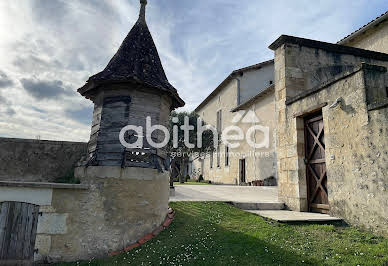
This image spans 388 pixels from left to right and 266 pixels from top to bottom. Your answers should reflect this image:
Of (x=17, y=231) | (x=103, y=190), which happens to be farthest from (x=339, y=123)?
(x=17, y=231)

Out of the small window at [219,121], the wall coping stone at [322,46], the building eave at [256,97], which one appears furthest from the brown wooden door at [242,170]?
the wall coping stone at [322,46]

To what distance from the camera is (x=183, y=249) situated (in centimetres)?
448

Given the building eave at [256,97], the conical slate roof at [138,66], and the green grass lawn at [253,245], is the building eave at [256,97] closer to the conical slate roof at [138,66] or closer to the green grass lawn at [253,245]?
the conical slate roof at [138,66]

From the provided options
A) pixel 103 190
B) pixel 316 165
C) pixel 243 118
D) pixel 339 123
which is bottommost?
Result: pixel 103 190

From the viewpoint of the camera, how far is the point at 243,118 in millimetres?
21156

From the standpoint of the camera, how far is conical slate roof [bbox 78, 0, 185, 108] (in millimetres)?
5562

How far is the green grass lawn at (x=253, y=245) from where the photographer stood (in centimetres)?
379

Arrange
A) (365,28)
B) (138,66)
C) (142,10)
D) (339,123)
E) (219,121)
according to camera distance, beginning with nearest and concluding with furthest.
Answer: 1. (339,123)
2. (138,66)
3. (142,10)
4. (365,28)
5. (219,121)

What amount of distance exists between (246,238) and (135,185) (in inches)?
94.5

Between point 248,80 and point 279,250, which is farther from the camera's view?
point 248,80

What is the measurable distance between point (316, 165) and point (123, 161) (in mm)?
5019

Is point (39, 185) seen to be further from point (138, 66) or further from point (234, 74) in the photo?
point (234, 74)

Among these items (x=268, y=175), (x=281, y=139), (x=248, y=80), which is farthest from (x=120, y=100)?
(x=248, y=80)

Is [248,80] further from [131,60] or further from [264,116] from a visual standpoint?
[131,60]
